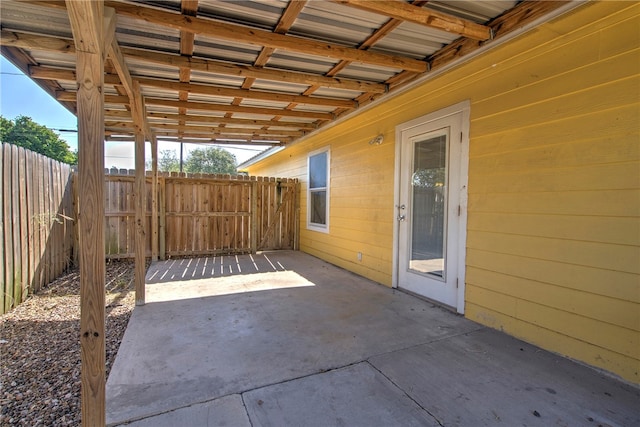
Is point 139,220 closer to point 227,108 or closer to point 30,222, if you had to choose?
point 30,222

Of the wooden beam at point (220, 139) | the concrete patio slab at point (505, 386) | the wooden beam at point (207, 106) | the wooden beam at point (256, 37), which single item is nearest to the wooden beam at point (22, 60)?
the wooden beam at point (207, 106)

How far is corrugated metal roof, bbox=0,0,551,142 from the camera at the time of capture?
2.29m

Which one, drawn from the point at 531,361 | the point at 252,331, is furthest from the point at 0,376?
the point at 531,361

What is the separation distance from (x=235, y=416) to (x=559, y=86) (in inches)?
128

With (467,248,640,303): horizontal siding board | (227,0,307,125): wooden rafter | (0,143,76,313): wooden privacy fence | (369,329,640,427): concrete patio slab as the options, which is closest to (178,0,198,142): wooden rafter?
(227,0,307,125): wooden rafter

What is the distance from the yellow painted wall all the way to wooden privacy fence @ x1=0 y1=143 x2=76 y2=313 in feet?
15.7

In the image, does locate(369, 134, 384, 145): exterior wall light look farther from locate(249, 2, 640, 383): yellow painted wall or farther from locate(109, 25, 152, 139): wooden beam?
locate(109, 25, 152, 139): wooden beam

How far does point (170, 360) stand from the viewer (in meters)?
2.34

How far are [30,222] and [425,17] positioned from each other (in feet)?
15.8

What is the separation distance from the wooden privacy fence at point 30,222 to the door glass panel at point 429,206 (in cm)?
454

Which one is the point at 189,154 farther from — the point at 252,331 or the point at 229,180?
the point at 252,331

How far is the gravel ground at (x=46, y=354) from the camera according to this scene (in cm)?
179

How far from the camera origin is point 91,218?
153 centimetres

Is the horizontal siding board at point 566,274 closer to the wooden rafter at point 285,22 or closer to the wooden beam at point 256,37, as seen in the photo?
→ the wooden beam at point 256,37
